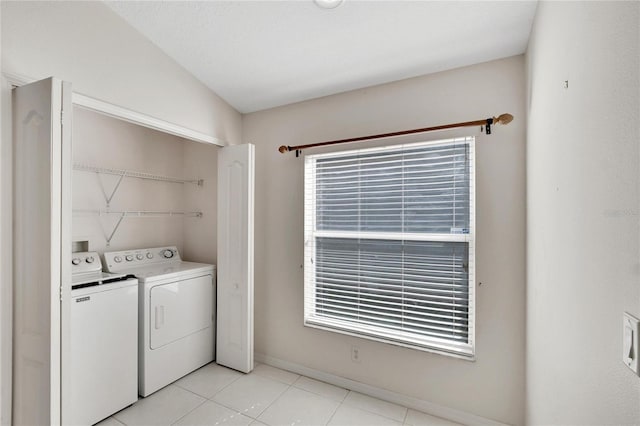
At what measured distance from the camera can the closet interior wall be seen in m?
2.54

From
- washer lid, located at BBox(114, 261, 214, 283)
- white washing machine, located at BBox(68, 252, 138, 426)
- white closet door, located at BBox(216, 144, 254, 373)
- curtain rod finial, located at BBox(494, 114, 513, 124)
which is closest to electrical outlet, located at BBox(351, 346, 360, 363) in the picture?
white closet door, located at BBox(216, 144, 254, 373)

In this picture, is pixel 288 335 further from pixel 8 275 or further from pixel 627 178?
pixel 627 178

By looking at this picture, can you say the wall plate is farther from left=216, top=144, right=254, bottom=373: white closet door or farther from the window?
left=216, top=144, right=254, bottom=373: white closet door

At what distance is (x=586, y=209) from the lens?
91 centimetres

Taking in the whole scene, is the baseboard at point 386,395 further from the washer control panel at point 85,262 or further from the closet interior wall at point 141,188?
the washer control panel at point 85,262

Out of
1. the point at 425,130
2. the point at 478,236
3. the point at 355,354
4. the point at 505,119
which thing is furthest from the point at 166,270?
the point at 505,119

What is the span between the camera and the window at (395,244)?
6.64 ft

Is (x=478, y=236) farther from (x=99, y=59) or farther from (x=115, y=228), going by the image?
(x=115, y=228)

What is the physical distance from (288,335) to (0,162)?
227 cm

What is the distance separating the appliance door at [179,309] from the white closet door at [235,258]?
120mm

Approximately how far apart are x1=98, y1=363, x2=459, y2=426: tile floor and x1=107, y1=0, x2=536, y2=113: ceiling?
8.01 ft

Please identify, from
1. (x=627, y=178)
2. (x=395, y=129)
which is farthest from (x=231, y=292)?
(x=627, y=178)

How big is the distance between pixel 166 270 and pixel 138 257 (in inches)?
15.6

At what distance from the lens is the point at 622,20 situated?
687 millimetres
